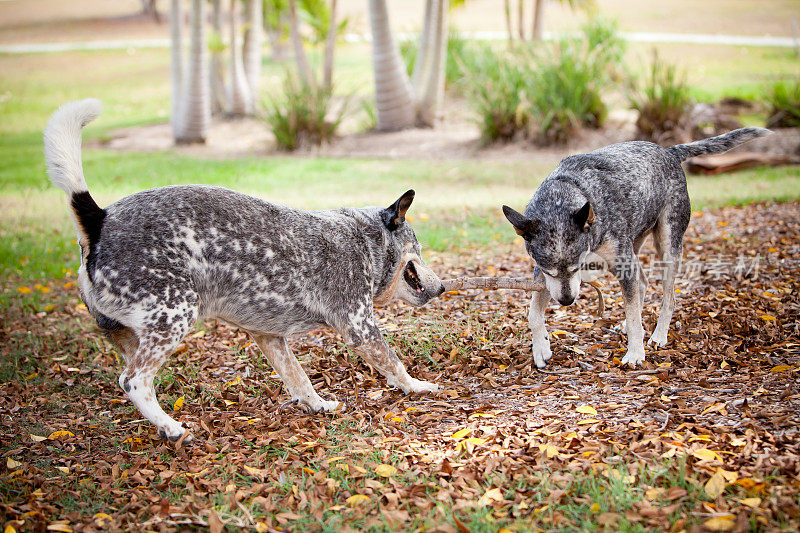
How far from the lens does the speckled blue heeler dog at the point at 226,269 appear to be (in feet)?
14.7

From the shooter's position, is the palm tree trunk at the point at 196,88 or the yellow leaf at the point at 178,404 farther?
the palm tree trunk at the point at 196,88

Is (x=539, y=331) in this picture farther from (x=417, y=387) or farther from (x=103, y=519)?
(x=103, y=519)

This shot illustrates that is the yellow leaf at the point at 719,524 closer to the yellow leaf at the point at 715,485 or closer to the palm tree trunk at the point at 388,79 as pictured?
the yellow leaf at the point at 715,485

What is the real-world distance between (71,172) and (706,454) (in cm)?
410

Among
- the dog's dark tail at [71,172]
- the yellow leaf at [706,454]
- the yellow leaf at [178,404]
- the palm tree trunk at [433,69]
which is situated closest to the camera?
the yellow leaf at [706,454]

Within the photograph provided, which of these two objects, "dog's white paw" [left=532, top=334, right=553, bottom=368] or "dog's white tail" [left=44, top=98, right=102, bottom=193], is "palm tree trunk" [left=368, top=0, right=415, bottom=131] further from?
"dog's white tail" [left=44, top=98, right=102, bottom=193]

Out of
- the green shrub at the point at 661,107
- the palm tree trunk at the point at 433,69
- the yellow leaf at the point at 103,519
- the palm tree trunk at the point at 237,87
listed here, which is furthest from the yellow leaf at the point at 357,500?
the palm tree trunk at the point at 237,87

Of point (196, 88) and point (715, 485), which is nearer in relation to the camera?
point (715, 485)

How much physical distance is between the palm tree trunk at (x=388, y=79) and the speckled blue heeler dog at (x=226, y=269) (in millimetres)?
12358

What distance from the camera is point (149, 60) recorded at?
34.3m

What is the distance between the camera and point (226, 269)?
4.82 m

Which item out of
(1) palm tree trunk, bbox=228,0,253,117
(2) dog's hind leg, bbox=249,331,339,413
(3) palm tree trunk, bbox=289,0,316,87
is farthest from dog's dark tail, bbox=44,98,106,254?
(1) palm tree trunk, bbox=228,0,253,117

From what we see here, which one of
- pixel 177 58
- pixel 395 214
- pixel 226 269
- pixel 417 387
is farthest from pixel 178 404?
pixel 177 58

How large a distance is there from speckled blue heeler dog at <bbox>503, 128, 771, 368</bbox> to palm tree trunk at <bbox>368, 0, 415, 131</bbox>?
39.2 feet
